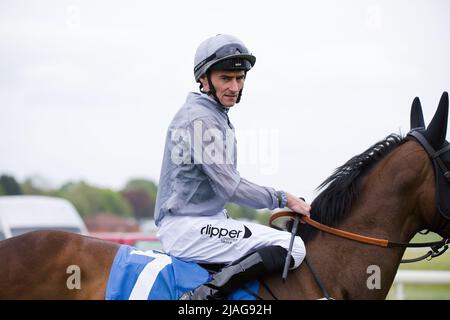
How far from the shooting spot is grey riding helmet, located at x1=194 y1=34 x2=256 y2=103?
4.01 metres

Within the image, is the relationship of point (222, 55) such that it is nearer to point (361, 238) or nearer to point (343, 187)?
point (343, 187)

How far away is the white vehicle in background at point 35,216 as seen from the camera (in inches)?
526

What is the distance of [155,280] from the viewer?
3.87 metres

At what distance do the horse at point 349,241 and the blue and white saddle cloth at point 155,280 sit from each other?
10 centimetres

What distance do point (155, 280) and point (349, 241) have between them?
49.8 inches

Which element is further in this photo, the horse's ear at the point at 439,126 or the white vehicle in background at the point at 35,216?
the white vehicle in background at the point at 35,216

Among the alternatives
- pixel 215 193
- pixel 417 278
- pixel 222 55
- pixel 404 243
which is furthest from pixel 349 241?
pixel 417 278

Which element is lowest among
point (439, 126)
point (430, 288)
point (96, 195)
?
point (96, 195)

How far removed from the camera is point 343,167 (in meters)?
4.27

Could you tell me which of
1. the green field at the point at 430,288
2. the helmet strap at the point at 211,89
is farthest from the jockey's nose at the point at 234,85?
the green field at the point at 430,288

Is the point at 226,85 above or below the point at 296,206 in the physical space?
above

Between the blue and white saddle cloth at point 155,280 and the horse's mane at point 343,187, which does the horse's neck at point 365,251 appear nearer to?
the horse's mane at point 343,187

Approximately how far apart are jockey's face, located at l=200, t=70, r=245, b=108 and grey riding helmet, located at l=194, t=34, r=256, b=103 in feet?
0.11
